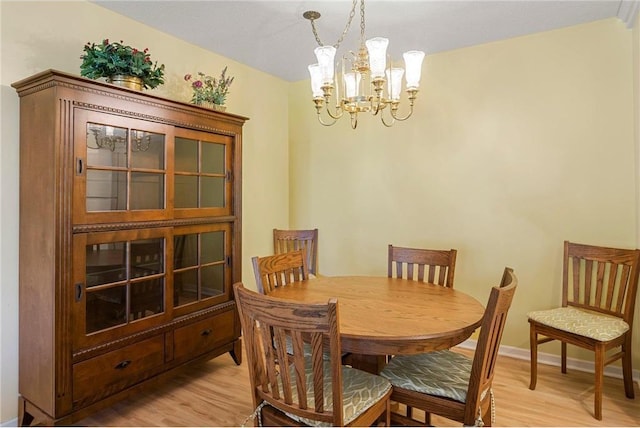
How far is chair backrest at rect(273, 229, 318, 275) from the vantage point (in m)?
3.56

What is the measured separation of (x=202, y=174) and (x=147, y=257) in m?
0.68

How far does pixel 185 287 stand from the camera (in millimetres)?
2514

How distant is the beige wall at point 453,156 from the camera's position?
2193mm

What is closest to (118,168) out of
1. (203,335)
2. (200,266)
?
(200,266)

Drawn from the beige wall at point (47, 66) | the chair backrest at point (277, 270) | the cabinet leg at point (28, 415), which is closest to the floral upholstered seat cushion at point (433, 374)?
the chair backrest at point (277, 270)

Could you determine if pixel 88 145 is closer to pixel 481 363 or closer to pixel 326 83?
pixel 326 83

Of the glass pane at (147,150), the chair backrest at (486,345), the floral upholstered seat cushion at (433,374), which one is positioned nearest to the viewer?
the chair backrest at (486,345)

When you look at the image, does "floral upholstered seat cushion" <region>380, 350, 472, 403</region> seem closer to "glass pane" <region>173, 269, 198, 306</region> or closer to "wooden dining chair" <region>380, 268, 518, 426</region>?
"wooden dining chair" <region>380, 268, 518, 426</region>

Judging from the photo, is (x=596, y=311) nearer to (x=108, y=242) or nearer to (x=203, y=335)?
(x=203, y=335)

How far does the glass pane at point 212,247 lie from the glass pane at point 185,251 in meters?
0.06

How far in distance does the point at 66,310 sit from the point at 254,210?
199 centimetres

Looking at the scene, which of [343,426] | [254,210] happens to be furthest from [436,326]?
[254,210]

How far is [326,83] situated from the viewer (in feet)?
6.31

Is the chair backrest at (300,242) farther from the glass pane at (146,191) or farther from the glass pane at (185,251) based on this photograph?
the glass pane at (146,191)
